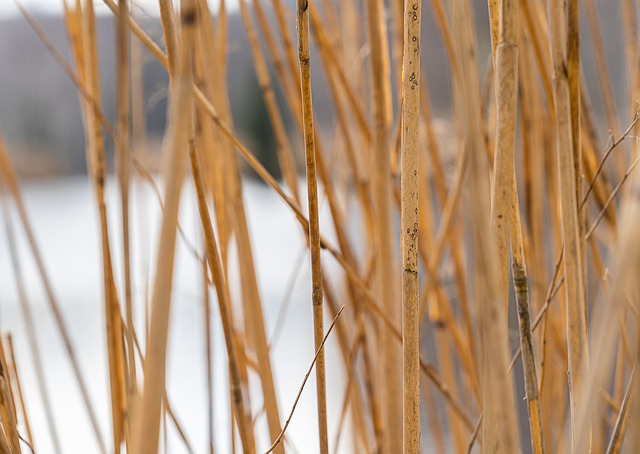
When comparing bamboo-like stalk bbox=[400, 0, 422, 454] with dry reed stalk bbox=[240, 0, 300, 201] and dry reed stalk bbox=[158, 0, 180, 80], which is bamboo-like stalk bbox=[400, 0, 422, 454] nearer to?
dry reed stalk bbox=[158, 0, 180, 80]

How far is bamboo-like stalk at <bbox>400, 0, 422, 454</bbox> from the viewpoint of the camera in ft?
0.73

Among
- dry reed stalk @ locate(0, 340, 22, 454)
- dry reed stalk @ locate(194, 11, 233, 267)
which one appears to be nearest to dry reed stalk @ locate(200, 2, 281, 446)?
dry reed stalk @ locate(194, 11, 233, 267)

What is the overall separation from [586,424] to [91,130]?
0.30 meters

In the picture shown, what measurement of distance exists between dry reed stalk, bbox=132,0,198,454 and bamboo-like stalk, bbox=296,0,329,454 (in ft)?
0.28

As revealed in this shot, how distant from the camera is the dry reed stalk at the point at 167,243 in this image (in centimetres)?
15

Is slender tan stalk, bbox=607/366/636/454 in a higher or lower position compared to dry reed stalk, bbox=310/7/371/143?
lower

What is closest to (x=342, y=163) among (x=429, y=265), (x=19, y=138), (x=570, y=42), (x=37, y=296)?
(x=429, y=265)

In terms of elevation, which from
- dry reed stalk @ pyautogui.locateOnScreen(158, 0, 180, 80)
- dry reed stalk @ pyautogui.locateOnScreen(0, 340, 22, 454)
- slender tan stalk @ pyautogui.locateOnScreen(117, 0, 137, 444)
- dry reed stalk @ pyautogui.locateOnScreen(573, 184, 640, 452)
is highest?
dry reed stalk @ pyautogui.locateOnScreen(158, 0, 180, 80)

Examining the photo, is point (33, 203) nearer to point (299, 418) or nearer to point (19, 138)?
point (19, 138)

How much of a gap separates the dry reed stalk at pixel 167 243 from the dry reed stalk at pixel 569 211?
0.12 m

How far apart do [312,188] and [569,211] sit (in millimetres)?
79

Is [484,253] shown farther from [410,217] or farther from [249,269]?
[249,269]

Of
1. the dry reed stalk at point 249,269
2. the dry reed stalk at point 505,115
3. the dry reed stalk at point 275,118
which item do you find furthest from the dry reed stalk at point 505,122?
the dry reed stalk at point 275,118

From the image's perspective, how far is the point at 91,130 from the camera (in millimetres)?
385
